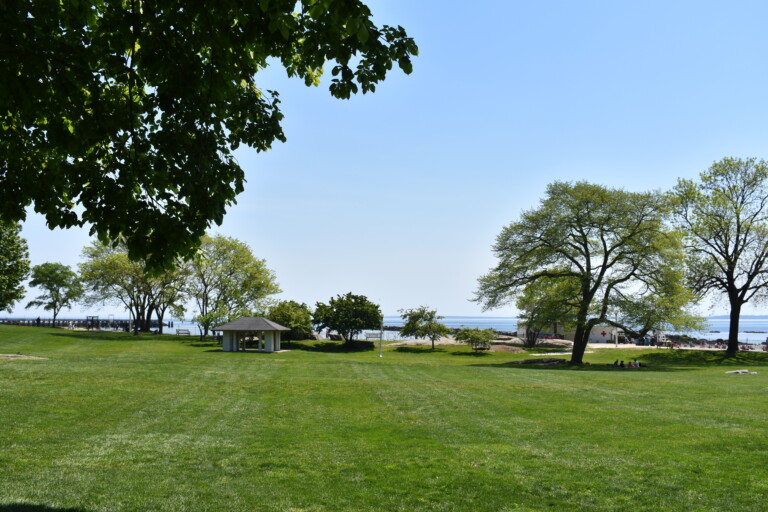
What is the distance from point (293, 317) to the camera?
58.4m

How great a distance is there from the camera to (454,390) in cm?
1973

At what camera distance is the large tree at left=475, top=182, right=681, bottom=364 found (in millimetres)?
36656

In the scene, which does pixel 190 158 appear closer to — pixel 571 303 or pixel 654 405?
pixel 654 405

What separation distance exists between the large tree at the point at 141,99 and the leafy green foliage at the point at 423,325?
50614mm

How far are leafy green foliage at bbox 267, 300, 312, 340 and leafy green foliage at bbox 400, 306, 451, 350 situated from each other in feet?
33.9

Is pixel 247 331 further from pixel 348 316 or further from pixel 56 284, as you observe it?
pixel 56 284

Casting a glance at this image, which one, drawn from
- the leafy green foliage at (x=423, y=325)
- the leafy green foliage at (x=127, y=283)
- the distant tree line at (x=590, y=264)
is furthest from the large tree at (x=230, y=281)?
the distant tree line at (x=590, y=264)

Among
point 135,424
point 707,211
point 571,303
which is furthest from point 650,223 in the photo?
point 135,424

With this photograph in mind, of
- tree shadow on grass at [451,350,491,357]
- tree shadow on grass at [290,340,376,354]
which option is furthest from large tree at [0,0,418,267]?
tree shadow on grass at [290,340,376,354]

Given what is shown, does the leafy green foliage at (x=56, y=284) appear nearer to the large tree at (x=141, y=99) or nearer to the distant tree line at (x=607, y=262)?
the distant tree line at (x=607, y=262)

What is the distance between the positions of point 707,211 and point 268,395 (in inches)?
1550

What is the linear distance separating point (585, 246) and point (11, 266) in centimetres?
4280

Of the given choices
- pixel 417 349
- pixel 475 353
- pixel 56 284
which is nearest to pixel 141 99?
pixel 475 353

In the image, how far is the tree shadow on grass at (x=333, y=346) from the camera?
55594 millimetres
